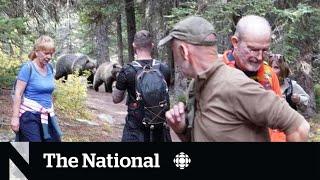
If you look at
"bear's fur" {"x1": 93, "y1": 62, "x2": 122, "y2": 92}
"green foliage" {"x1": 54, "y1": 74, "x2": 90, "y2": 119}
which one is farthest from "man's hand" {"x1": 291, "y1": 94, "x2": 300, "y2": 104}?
"bear's fur" {"x1": 93, "y1": 62, "x2": 122, "y2": 92}

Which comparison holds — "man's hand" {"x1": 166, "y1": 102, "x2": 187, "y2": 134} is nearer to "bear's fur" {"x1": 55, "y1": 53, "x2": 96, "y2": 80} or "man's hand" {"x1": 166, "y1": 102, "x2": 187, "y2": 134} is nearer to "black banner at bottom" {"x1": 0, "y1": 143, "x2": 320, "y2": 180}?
"black banner at bottom" {"x1": 0, "y1": 143, "x2": 320, "y2": 180}

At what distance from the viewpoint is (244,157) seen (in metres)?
2.84

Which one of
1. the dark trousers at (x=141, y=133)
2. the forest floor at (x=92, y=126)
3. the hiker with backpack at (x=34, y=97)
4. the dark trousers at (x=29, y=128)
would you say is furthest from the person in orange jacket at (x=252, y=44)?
the forest floor at (x=92, y=126)

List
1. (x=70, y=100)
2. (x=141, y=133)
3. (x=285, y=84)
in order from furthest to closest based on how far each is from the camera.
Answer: (x=70, y=100), (x=141, y=133), (x=285, y=84)

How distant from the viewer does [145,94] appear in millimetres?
5633

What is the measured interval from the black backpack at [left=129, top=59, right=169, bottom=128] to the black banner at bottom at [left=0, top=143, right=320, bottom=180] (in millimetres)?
2651

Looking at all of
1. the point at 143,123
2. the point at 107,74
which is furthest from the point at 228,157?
the point at 107,74

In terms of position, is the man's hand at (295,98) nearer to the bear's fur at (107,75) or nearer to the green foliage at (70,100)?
the green foliage at (70,100)

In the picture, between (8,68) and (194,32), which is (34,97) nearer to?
Result: (194,32)

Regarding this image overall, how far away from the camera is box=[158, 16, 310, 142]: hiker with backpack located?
9.19 ft

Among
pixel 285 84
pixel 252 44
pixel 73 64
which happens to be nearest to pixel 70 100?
pixel 285 84

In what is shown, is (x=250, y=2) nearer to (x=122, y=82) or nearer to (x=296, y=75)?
(x=296, y=75)

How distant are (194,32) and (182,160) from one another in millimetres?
704

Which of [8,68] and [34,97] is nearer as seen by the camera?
[34,97]
